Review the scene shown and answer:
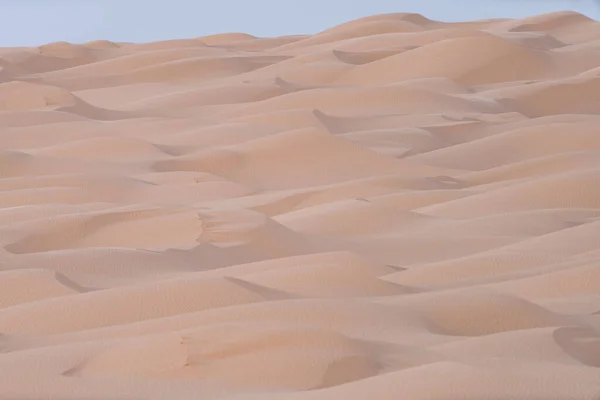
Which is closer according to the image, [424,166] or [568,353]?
[568,353]

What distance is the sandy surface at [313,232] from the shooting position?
3.89 feet

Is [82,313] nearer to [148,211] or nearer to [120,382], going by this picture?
[120,382]

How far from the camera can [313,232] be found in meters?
1.97

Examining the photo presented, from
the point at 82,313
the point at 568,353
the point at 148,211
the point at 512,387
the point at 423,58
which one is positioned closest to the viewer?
the point at 512,387

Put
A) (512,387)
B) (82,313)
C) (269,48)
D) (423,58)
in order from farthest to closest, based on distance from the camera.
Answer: (269,48), (423,58), (82,313), (512,387)

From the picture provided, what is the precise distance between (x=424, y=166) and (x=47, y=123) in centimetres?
109

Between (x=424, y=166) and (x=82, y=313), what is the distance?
127 centimetres

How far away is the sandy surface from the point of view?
1.19 m

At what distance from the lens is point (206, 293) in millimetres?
1484

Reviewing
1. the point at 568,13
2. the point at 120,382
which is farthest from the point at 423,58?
the point at 120,382

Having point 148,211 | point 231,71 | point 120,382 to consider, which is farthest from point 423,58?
point 120,382

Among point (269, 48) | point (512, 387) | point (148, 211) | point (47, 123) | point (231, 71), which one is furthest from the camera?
point (269, 48)

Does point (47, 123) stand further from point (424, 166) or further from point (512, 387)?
point (512, 387)

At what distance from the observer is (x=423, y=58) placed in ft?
13.0
